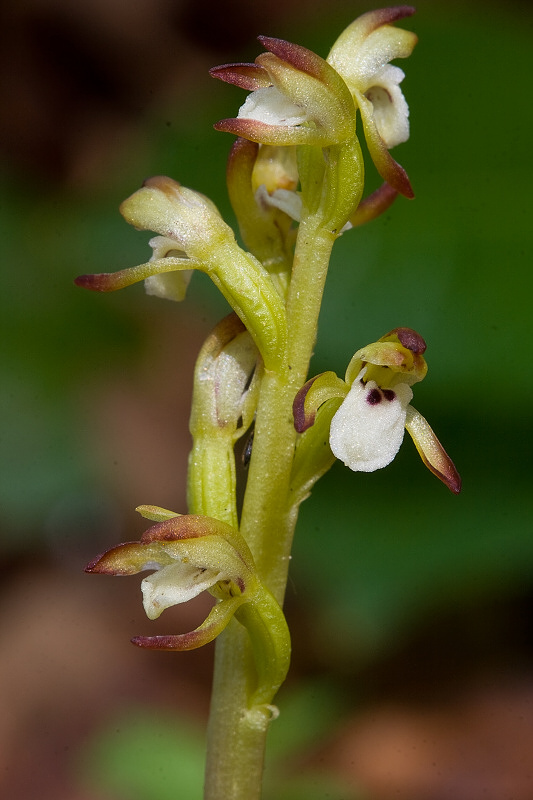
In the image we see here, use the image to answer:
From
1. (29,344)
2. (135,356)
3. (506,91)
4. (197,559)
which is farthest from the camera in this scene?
(135,356)

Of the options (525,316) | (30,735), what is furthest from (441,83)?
(30,735)

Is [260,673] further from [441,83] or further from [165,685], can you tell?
[441,83]

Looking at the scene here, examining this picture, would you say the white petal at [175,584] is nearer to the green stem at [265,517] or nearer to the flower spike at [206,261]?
the green stem at [265,517]

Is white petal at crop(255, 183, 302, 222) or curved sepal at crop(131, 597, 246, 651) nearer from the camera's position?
curved sepal at crop(131, 597, 246, 651)

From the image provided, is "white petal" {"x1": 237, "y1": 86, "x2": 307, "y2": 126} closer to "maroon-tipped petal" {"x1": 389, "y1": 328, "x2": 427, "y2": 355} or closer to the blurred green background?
"maroon-tipped petal" {"x1": 389, "y1": 328, "x2": 427, "y2": 355}

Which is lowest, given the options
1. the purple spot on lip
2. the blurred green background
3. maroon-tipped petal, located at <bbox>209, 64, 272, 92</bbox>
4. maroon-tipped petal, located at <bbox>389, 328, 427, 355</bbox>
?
the blurred green background

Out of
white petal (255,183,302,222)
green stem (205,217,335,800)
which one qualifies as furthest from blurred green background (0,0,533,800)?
white petal (255,183,302,222)

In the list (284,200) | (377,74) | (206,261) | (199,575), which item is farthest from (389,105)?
(199,575)

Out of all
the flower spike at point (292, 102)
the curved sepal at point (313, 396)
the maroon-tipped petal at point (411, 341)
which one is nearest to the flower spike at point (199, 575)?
the curved sepal at point (313, 396)
